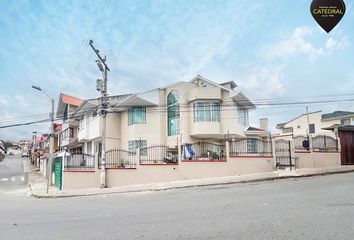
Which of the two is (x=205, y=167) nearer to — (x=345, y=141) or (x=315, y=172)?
(x=315, y=172)

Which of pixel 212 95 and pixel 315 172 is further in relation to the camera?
pixel 212 95

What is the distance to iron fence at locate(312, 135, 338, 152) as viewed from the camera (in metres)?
23.8

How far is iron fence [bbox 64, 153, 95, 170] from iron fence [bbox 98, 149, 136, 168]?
24.1 inches

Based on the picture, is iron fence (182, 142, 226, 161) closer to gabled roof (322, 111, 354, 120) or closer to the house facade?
the house facade

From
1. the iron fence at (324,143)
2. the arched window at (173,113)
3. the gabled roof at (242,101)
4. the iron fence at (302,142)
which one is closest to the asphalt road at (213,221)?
the iron fence at (302,142)

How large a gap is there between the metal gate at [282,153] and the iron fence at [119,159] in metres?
9.88

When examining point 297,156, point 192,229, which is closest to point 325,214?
point 192,229

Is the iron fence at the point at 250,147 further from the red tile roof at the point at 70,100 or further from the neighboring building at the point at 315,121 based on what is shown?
the red tile roof at the point at 70,100

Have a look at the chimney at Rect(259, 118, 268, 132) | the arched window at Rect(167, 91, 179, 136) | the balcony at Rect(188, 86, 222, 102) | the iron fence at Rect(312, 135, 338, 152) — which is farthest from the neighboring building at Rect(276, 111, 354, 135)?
the arched window at Rect(167, 91, 179, 136)

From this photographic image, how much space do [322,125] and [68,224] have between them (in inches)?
1981

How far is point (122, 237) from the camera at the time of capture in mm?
7188

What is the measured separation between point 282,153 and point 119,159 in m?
11.4

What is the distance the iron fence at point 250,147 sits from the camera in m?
21.6

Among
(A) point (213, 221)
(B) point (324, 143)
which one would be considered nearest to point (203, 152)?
(B) point (324, 143)
